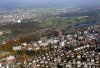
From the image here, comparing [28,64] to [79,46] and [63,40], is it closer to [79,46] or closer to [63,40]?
[79,46]

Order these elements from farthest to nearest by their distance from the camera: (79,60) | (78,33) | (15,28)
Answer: (15,28) < (78,33) < (79,60)

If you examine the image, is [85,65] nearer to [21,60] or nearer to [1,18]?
[21,60]

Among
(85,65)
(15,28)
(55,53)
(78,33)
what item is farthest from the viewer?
(15,28)

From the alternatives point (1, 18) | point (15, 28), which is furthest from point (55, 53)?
point (1, 18)

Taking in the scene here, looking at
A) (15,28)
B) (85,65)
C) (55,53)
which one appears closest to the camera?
(85,65)

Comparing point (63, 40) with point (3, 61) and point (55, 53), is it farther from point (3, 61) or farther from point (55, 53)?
point (3, 61)

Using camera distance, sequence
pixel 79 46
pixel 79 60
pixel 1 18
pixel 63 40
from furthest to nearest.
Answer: pixel 1 18 → pixel 63 40 → pixel 79 46 → pixel 79 60

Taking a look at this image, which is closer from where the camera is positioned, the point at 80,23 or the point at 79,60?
the point at 79,60

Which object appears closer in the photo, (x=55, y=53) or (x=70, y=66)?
(x=70, y=66)

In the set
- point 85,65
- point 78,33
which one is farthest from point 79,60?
point 78,33
